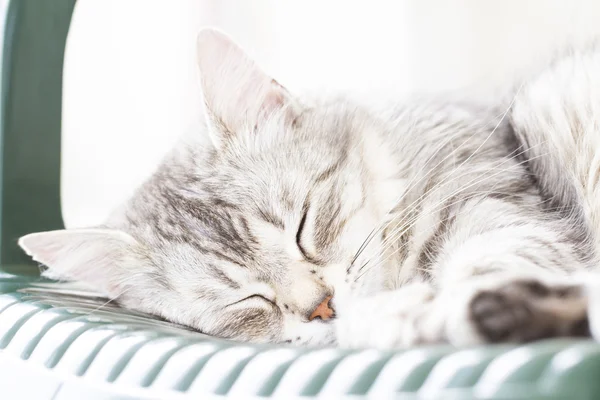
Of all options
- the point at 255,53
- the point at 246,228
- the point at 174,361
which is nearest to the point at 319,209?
the point at 246,228

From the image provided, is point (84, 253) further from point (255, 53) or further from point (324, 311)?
point (255, 53)

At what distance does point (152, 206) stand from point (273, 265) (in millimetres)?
362

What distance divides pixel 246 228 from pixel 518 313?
67 cm

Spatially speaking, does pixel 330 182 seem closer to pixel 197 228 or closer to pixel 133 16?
pixel 197 228

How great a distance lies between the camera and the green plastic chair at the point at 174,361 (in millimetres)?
460

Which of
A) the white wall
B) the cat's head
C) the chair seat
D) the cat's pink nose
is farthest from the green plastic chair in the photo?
the white wall

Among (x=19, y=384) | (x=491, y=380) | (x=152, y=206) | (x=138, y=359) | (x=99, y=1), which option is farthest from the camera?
(x=99, y=1)

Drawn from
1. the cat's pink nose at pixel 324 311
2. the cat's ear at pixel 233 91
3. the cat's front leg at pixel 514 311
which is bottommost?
the cat's pink nose at pixel 324 311

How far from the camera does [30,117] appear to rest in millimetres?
1344

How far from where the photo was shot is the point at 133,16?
2.51 meters

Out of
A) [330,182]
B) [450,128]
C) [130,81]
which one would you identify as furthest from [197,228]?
[130,81]

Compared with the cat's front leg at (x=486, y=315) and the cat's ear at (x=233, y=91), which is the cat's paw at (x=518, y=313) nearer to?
the cat's front leg at (x=486, y=315)

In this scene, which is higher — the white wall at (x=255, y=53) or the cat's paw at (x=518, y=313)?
the white wall at (x=255, y=53)

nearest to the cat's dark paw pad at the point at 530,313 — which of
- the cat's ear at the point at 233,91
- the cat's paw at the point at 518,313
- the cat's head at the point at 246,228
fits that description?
the cat's paw at the point at 518,313
